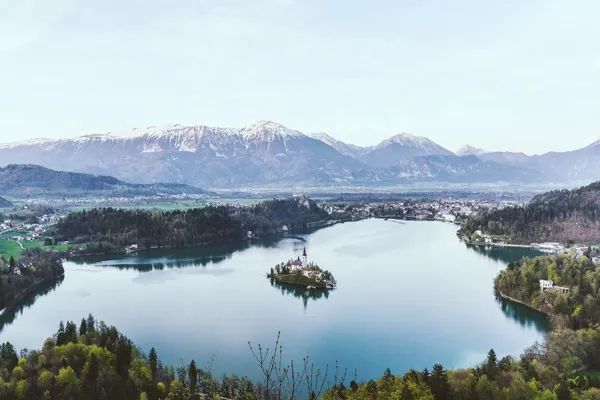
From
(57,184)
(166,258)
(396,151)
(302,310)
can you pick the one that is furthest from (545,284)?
(396,151)

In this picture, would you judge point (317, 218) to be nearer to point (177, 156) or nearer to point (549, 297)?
point (549, 297)

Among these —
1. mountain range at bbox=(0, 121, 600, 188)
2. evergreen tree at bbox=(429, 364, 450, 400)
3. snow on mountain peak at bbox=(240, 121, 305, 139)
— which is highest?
snow on mountain peak at bbox=(240, 121, 305, 139)

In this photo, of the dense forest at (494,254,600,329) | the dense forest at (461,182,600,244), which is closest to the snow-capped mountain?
the dense forest at (461,182,600,244)

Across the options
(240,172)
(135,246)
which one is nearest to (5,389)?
(135,246)

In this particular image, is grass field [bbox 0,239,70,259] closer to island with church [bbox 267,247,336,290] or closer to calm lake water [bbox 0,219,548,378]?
calm lake water [bbox 0,219,548,378]

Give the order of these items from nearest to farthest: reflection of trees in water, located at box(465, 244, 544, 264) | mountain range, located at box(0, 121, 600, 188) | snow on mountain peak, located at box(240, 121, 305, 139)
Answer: reflection of trees in water, located at box(465, 244, 544, 264) → mountain range, located at box(0, 121, 600, 188) → snow on mountain peak, located at box(240, 121, 305, 139)

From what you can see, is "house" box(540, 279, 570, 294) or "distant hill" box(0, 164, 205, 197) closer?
"house" box(540, 279, 570, 294)

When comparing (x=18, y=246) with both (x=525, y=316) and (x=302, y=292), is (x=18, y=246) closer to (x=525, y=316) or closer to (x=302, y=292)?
(x=302, y=292)

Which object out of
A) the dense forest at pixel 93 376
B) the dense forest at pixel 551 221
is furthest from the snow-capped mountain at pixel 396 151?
the dense forest at pixel 93 376
